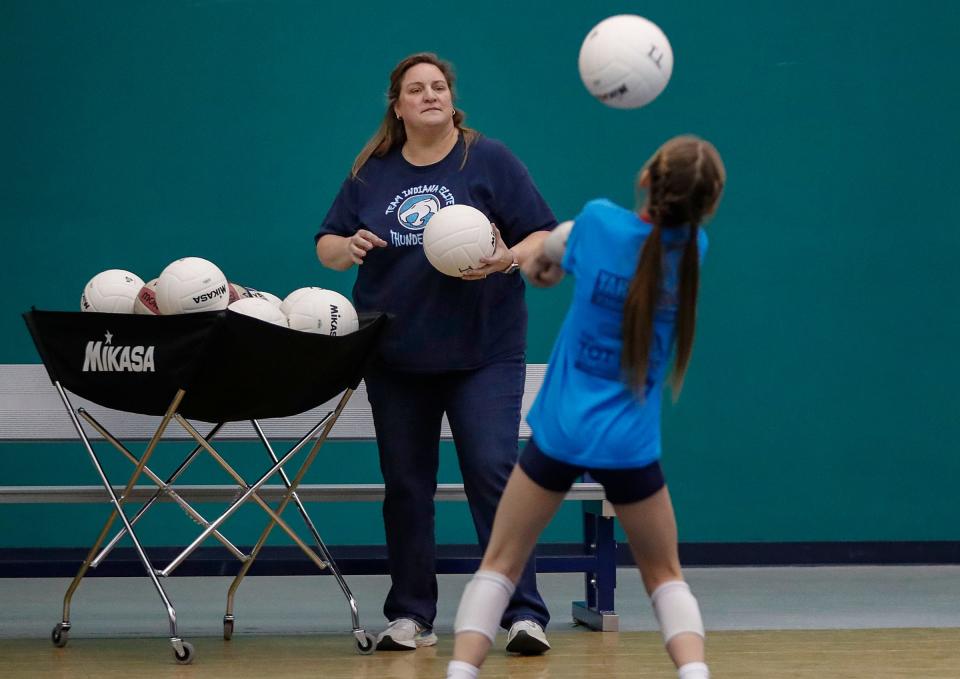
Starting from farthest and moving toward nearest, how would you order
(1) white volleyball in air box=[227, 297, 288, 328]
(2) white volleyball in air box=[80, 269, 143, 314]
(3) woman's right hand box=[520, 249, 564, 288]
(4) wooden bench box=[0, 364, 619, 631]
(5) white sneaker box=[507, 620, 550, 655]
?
(4) wooden bench box=[0, 364, 619, 631] → (2) white volleyball in air box=[80, 269, 143, 314] → (1) white volleyball in air box=[227, 297, 288, 328] → (5) white sneaker box=[507, 620, 550, 655] → (3) woman's right hand box=[520, 249, 564, 288]

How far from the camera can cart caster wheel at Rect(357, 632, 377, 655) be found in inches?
161

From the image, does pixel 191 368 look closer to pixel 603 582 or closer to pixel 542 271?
pixel 542 271

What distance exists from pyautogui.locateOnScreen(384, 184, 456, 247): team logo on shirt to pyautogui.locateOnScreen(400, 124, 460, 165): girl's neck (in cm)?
11

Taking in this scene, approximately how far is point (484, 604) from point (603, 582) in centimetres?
177

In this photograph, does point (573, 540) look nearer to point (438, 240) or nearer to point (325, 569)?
point (325, 569)

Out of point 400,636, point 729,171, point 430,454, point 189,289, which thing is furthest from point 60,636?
point 729,171

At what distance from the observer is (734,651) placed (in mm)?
4102

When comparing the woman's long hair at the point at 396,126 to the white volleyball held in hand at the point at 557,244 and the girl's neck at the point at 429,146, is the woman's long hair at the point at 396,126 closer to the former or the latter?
the girl's neck at the point at 429,146

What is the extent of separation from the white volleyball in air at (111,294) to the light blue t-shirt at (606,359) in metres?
1.91

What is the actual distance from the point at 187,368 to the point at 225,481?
7.88 feet

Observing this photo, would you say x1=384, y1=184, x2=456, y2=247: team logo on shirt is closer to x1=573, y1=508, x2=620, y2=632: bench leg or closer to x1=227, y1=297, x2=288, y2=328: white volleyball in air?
x1=227, y1=297, x2=288, y2=328: white volleyball in air

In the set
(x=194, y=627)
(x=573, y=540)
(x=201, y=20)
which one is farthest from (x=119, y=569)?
(x=201, y=20)

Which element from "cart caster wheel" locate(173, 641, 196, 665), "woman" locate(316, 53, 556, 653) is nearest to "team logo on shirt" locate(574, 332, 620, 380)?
"woman" locate(316, 53, 556, 653)

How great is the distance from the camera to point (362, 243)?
402cm
